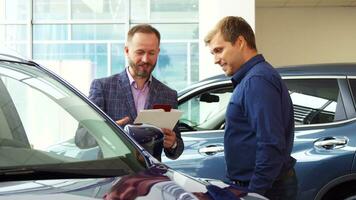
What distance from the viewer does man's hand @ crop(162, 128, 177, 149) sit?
127 inches

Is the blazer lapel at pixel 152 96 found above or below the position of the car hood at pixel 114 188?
above

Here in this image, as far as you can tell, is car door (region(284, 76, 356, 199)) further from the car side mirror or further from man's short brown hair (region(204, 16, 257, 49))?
man's short brown hair (region(204, 16, 257, 49))

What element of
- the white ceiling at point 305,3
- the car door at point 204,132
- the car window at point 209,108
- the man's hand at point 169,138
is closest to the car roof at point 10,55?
the man's hand at point 169,138

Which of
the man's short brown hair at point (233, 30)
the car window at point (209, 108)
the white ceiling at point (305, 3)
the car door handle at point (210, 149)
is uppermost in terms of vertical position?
the white ceiling at point (305, 3)

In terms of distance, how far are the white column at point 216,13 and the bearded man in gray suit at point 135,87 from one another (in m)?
6.24

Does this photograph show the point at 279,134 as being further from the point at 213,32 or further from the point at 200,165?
the point at 200,165

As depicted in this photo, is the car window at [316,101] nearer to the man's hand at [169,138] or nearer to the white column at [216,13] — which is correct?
the man's hand at [169,138]

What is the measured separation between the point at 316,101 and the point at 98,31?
9674mm

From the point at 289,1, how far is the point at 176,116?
519 inches

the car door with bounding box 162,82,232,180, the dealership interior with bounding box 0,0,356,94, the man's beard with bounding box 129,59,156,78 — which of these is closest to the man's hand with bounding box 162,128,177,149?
the man's beard with bounding box 129,59,156,78

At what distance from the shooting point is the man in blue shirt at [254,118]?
2.80 metres

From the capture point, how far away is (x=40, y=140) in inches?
101

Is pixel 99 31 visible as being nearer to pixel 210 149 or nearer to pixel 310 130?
pixel 210 149

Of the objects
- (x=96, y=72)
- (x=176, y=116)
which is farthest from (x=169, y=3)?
(x=176, y=116)
